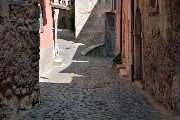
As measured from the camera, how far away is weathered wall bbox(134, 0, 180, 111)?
6492 mm

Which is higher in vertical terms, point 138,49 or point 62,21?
point 62,21

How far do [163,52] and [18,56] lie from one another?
3018 mm

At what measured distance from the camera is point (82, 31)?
93.6ft

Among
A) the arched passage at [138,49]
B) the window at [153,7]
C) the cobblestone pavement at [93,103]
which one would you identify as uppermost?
the window at [153,7]

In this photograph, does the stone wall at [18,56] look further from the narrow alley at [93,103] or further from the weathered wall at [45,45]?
the weathered wall at [45,45]

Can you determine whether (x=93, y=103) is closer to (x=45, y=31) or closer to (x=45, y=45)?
(x=45, y=45)

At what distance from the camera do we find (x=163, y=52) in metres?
7.29

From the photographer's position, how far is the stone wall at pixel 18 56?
241 inches

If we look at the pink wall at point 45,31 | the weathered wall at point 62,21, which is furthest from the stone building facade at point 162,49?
the weathered wall at point 62,21

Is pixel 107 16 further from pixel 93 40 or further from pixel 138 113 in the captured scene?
pixel 138 113

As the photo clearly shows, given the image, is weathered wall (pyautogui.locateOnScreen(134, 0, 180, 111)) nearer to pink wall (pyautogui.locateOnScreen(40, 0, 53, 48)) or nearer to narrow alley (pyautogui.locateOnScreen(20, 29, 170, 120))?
narrow alley (pyautogui.locateOnScreen(20, 29, 170, 120))

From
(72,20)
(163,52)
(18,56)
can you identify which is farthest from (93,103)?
(72,20)

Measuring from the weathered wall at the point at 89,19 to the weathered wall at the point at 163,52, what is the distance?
18.7 metres

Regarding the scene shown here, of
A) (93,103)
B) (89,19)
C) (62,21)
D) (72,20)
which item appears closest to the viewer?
(93,103)
